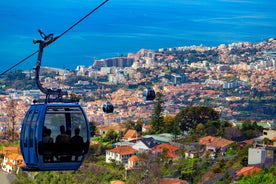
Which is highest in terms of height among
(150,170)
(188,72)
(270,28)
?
(270,28)

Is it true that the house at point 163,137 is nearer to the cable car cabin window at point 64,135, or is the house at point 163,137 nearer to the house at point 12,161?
the house at point 12,161

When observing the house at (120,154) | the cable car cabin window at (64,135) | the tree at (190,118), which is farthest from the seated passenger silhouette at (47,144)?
the tree at (190,118)

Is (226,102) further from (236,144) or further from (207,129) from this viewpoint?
(236,144)

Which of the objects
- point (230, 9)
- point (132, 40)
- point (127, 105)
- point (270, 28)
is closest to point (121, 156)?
point (127, 105)

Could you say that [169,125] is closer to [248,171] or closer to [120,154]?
[120,154]

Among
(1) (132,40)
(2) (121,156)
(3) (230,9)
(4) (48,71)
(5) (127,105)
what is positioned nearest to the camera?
(2) (121,156)

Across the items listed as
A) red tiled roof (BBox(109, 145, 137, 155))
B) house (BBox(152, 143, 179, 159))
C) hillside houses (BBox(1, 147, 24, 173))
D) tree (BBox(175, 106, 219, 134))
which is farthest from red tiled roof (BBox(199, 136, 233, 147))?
hillside houses (BBox(1, 147, 24, 173))
